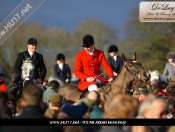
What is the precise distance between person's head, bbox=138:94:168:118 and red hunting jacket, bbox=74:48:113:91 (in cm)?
517

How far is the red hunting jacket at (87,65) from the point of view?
990cm

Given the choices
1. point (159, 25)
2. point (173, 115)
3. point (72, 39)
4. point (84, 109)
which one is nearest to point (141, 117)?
point (84, 109)

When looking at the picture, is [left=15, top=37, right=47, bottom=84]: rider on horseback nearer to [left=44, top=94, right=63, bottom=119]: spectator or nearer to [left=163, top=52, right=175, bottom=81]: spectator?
[left=44, top=94, right=63, bottom=119]: spectator

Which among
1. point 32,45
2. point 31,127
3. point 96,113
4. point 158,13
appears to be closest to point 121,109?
point 31,127

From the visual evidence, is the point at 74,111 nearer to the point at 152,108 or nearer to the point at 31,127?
the point at 31,127

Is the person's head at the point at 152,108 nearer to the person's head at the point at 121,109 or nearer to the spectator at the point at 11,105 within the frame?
the person's head at the point at 121,109

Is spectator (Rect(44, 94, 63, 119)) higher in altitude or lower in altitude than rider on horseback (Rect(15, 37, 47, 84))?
lower

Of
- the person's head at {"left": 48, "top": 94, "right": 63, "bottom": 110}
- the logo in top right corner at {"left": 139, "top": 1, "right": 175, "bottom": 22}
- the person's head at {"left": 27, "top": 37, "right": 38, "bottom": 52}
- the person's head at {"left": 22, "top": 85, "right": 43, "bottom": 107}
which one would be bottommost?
the person's head at {"left": 48, "top": 94, "right": 63, "bottom": 110}

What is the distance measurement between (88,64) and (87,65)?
0.09 ft

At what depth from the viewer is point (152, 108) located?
14.9ft

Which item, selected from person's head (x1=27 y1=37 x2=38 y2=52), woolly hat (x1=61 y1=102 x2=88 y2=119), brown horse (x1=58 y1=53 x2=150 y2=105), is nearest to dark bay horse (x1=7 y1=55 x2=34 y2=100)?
person's head (x1=27 y1=37 x2=38 y2=52)

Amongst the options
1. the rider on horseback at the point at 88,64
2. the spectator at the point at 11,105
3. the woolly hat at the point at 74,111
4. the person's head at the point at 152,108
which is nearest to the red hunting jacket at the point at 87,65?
the rider on horseback at the point at 88,64

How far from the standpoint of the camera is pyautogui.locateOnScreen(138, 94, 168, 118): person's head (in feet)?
14.9

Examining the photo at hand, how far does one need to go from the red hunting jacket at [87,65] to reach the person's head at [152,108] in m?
5.17
